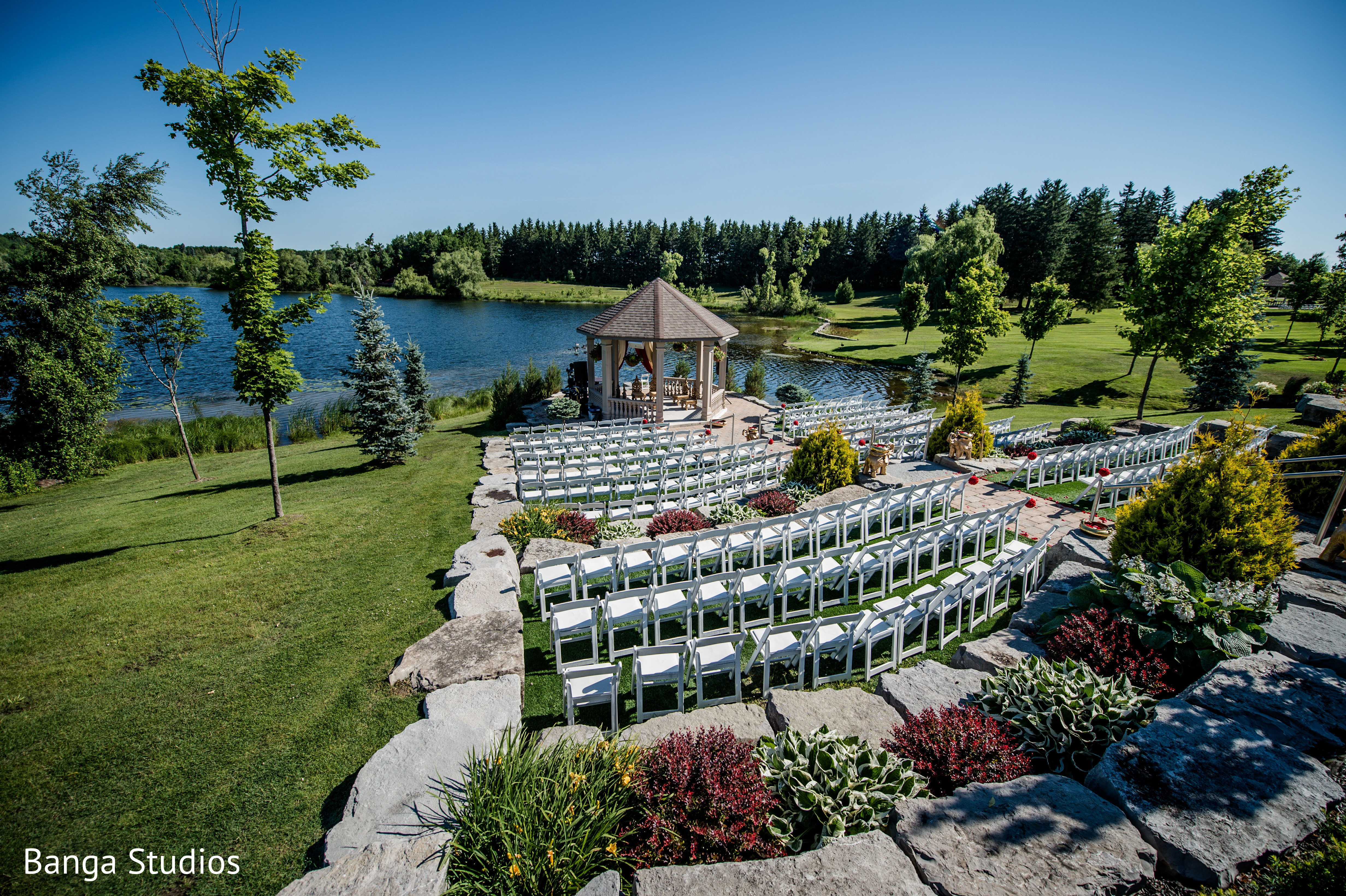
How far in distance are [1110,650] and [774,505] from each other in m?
5.38

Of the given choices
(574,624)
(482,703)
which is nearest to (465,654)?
(482,703)

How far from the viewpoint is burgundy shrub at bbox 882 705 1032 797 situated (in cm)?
353

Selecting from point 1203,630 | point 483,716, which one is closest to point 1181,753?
point 1203,630

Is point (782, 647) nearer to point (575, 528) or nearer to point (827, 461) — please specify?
point (575, 528)

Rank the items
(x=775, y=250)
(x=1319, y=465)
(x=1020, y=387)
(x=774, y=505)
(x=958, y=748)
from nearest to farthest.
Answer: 1. (x=958, y=748)
2. (x=1319, y=465)
3. (x=774, y=505)
4. (x=1020, y=387)
5. (x=775, y=250)

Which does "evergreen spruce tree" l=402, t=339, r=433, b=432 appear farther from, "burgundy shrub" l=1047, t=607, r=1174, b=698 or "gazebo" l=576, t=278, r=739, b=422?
"burgundy shrub" l=1047, t=607, r=1174, b=698

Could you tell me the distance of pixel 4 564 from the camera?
25.9 feet

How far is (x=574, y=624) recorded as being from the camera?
550cm

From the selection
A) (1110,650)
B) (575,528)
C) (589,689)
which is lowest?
(575,528)

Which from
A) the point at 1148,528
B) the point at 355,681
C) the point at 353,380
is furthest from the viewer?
the point at 353,380

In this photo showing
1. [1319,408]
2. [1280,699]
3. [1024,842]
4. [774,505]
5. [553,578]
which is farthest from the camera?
[1319,408]

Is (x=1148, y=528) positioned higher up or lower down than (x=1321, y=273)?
lower down

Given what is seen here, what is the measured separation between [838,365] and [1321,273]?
3211cm

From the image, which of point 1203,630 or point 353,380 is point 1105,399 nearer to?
point 1203,630
